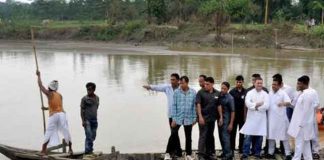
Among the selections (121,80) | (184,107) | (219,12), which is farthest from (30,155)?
(219,12)

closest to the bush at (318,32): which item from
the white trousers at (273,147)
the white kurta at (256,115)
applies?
the white trousers at (273,147)

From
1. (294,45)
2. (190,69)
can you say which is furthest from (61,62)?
(294,45)

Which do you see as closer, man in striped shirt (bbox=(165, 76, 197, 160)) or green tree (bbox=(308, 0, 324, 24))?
man in striped shirt (bbox=(165, 76, 197, 160))

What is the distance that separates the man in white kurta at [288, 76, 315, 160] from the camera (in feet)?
25.5

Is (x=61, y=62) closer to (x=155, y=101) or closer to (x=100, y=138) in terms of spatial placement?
(x=155, y=101)

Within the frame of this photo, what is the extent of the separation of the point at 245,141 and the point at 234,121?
392mm

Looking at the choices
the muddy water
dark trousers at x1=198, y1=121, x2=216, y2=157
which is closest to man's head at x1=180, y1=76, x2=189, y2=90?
dark trousers at x1=198, y1=121, x2=216, y2=157

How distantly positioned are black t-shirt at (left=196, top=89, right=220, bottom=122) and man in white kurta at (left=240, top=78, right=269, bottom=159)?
19.7 inches

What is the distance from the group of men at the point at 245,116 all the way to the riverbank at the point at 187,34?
1167 inches

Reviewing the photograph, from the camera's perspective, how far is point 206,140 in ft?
27.6

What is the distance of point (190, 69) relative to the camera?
2675 cm

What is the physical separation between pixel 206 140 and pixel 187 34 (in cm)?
3817

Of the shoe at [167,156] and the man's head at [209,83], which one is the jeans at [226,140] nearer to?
the man's head at [209,83]

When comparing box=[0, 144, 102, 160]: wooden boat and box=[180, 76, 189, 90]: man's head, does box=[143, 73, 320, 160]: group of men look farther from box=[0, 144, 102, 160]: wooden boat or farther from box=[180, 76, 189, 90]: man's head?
box=[0, 144, 102, 160]: wooden boat
